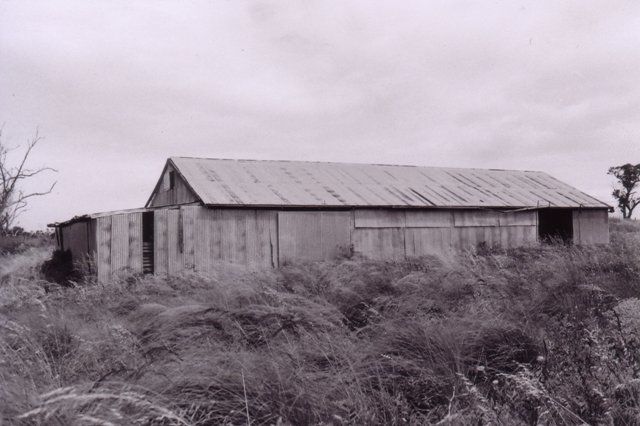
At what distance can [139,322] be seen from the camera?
5.97 metres

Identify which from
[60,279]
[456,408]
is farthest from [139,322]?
[60,279]

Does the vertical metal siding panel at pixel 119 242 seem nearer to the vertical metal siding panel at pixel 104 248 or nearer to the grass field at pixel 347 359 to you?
the vertical metal siding panel at pixel 104 248

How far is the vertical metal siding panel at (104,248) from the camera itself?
1297 centimetres

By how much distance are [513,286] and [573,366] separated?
338 cm

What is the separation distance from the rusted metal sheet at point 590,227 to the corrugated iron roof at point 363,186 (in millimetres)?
451

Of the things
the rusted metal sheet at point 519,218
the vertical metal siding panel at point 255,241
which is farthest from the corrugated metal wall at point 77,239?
the rusted metal sheet at point 519,218

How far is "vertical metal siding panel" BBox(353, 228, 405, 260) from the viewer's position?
54.2ft

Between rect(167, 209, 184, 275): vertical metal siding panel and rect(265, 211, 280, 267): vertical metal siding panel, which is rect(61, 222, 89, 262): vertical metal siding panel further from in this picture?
rect(265, 211, 280, 267): vertical metal siding panel

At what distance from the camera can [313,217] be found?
1598 centimetres

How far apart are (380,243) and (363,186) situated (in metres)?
2.68

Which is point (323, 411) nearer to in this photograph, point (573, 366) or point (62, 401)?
point (62, 401)

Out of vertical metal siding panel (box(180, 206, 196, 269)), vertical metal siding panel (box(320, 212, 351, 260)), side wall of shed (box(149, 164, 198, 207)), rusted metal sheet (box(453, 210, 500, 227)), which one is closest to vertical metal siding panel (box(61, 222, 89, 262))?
vertical metal siding panel (box(180, 206, 196, 269))

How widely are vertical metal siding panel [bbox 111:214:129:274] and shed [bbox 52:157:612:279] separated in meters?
0.03

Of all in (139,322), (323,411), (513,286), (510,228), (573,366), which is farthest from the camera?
(510,228)
